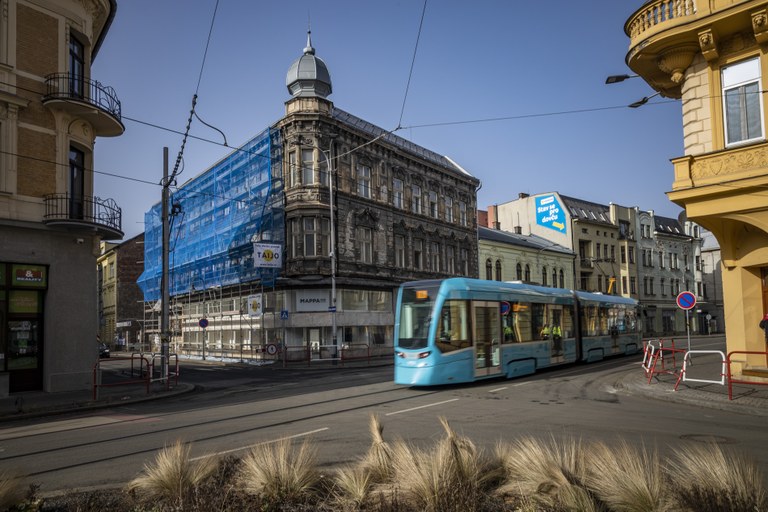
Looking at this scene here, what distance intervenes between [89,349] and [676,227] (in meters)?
71.2

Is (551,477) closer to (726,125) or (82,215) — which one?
(726,125)

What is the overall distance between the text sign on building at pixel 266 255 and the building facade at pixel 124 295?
38.3 metres

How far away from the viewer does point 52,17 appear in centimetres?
1845

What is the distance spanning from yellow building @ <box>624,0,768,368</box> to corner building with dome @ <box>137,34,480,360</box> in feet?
63.4

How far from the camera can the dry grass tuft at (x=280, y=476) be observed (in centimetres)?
515

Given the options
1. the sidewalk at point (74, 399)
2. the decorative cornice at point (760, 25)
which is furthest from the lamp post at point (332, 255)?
the decorative cornice at point (760, 25)

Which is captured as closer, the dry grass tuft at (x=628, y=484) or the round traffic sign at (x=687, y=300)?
the dry grass tuft at (x=628, y=484)

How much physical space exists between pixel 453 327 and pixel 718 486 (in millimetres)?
11393

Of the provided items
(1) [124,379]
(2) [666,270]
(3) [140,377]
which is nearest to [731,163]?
(3) [140,377]

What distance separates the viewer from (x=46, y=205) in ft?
58.8

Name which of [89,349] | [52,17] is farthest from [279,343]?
[52,17]

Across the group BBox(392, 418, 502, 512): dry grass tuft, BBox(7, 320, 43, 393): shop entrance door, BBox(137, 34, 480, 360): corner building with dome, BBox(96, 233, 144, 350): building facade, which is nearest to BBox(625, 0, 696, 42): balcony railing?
BBox(392, 418, 502, 512): dry grass tuft

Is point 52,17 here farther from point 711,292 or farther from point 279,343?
point 711,292

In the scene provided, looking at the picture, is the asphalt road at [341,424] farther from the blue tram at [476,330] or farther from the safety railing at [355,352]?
the safety railing at [355,352]
